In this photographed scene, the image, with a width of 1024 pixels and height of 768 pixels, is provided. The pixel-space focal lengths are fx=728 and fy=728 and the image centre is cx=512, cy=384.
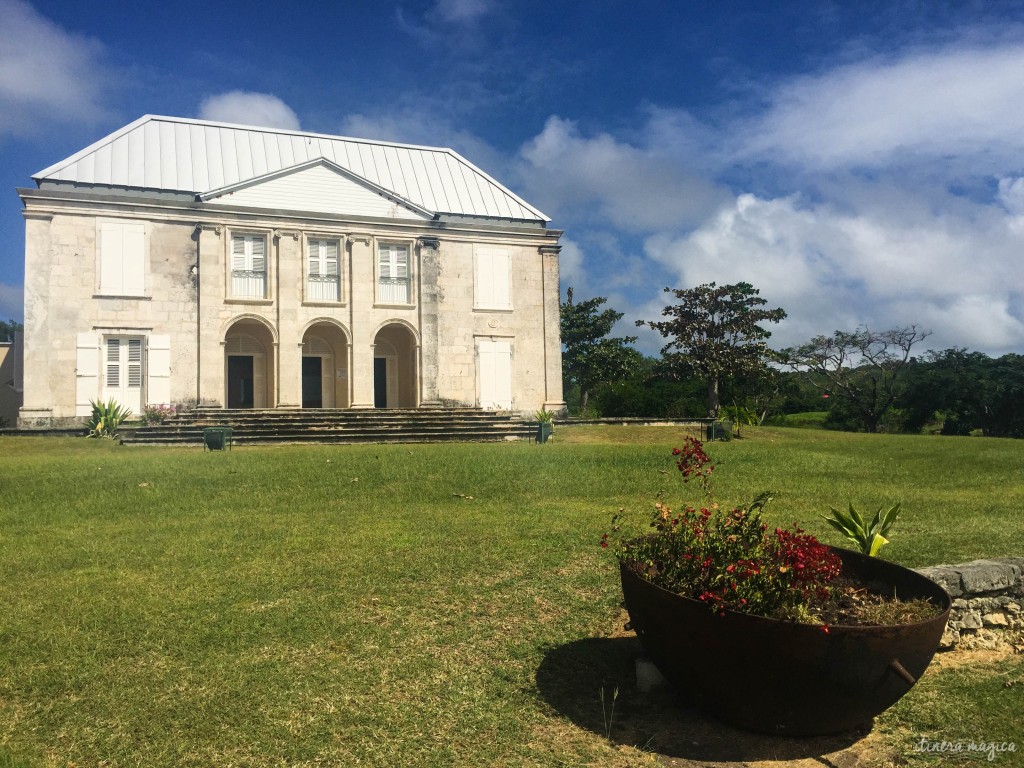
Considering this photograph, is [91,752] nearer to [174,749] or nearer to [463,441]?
[174,749]

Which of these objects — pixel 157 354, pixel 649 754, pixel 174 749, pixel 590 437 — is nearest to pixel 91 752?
pixel 174 749

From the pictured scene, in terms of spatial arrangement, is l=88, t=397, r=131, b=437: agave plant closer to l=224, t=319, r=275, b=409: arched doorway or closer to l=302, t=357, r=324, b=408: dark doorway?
l=224, t=319, r=275, b=409: arched doorway

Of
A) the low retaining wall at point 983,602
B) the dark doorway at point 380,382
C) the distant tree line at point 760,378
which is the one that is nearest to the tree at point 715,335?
the distant tree line at point 760,378

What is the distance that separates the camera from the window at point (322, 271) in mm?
23703

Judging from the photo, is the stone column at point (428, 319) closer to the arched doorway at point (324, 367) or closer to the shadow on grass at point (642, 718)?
the arched doorway at point (324, 367)

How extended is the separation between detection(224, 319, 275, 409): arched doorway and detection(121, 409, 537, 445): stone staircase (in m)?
3.70

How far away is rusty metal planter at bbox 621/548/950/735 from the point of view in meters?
3.42

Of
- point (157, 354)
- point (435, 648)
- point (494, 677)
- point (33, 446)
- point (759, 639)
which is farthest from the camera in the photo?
point (157, 354)

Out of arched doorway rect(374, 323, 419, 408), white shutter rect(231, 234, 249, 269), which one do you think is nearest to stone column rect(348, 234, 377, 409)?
arched doorway rect(374, 323, 419, 408)

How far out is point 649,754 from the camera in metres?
3.71

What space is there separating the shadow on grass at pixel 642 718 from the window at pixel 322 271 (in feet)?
67.5

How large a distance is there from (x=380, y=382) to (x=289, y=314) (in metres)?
4.77

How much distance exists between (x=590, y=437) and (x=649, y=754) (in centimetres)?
1694

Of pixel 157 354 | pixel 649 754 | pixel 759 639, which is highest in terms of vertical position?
pixel 157 354
